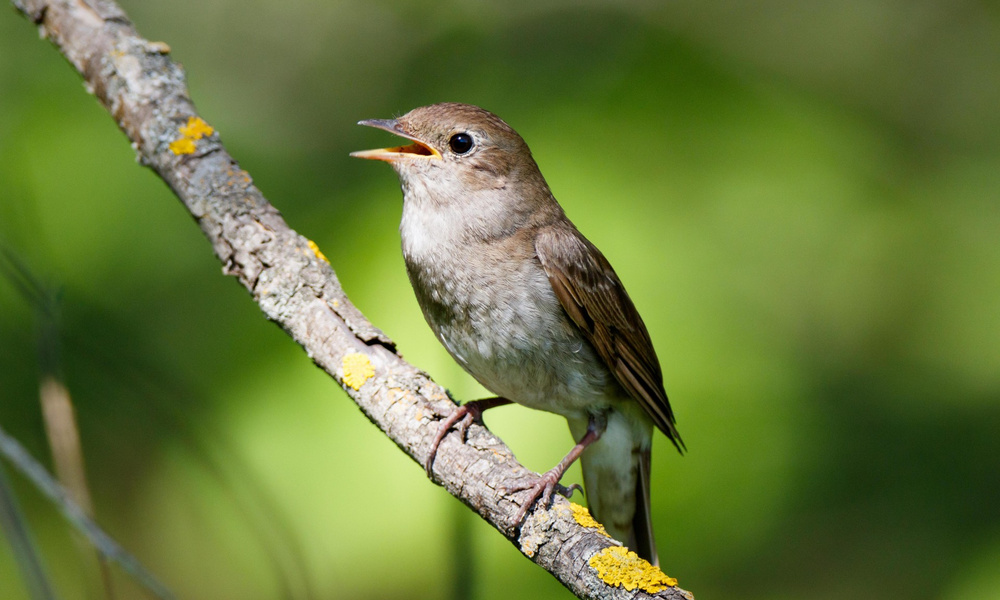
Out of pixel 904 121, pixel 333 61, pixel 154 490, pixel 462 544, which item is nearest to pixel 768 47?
pixel 904 121

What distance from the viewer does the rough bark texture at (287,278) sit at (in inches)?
94.4

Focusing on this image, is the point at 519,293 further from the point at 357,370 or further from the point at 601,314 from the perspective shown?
the point at 357,370

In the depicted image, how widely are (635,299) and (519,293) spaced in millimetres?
829

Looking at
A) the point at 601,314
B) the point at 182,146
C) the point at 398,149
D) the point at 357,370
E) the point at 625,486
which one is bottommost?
the point at 625,486

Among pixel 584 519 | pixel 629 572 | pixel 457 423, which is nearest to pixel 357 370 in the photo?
pixel 457 423

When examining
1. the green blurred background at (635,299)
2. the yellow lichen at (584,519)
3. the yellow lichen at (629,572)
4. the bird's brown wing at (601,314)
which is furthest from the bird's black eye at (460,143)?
the yellow lichen at (629,572)

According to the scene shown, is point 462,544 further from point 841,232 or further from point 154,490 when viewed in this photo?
point 841,232

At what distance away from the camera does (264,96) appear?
16.4 feet

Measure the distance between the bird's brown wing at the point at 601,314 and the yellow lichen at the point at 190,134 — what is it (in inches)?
53.6

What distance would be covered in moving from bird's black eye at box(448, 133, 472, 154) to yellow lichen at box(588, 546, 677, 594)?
1674 millimetres

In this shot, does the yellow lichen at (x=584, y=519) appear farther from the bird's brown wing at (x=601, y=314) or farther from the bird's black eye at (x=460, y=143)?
the bird's black eye at (x=460, y=143)

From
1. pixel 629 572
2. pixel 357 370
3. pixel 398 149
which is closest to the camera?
pixel 629 572

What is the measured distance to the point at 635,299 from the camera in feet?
11.9

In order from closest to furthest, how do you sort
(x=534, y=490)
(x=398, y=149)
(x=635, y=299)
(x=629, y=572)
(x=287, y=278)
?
(x=629, y=572), (x=534, y=490), (x=287, y=278), (x=398, y=149), (x=635, y=299)
